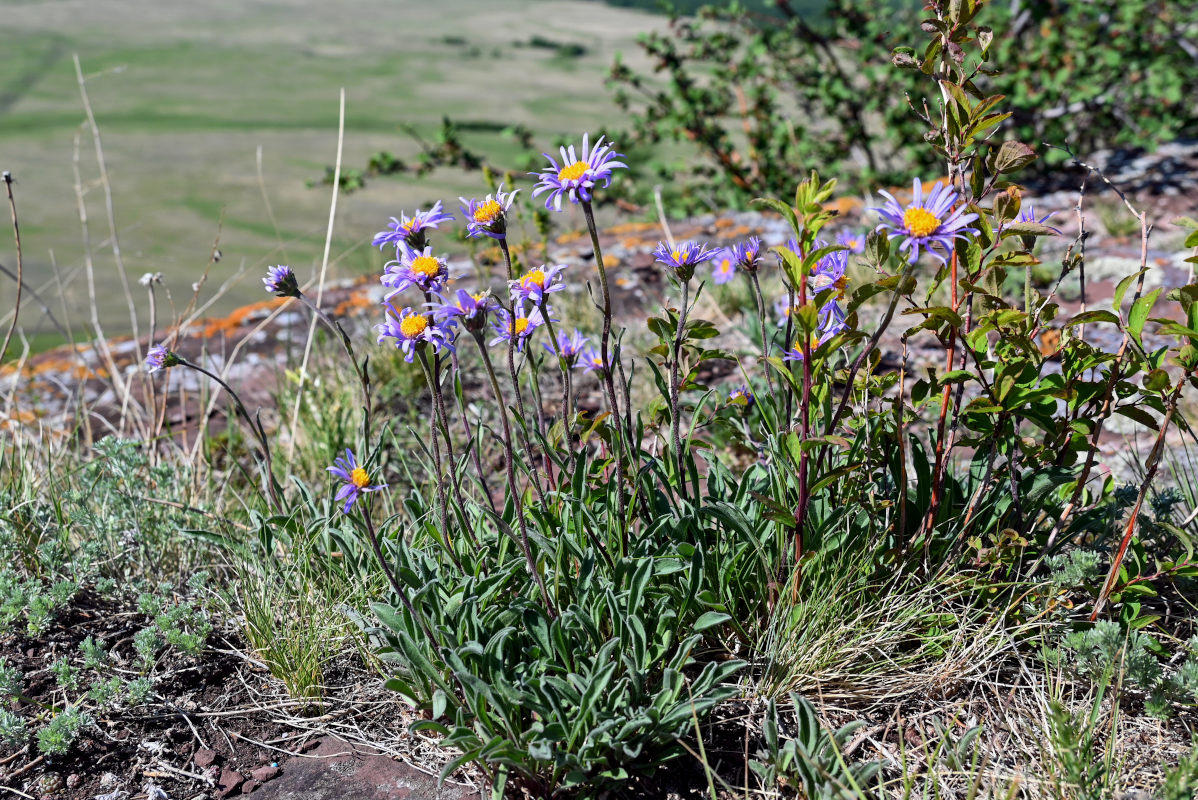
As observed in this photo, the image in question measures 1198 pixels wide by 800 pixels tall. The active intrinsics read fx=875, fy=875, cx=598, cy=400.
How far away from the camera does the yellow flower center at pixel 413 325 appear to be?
148 cm

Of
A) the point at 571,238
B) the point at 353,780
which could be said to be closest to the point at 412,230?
the point at 353,780

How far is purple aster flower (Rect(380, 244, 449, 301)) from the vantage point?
1520 millimetres

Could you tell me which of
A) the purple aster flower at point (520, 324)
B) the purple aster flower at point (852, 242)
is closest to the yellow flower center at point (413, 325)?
the purple aster flower at point (520, 324)

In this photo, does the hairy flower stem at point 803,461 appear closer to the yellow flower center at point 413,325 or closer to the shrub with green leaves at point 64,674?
the yellow flower center at point 413,325

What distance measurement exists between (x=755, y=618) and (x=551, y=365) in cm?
213

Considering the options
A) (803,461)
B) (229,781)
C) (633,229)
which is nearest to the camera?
(803,461)

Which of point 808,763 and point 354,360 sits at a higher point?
point 354,360

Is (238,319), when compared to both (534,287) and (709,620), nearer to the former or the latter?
(534,287)

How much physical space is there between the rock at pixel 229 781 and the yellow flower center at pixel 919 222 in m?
1.63

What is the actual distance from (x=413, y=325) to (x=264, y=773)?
0.98 meters

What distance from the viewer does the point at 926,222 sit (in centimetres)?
140

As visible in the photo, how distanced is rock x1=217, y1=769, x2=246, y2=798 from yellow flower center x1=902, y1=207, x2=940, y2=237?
1.63 meters

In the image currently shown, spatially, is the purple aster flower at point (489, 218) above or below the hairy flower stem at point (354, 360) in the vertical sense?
above

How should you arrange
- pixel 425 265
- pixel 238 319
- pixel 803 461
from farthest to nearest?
pixel 238 319 → pixel 803 461 → pixel 425 265
